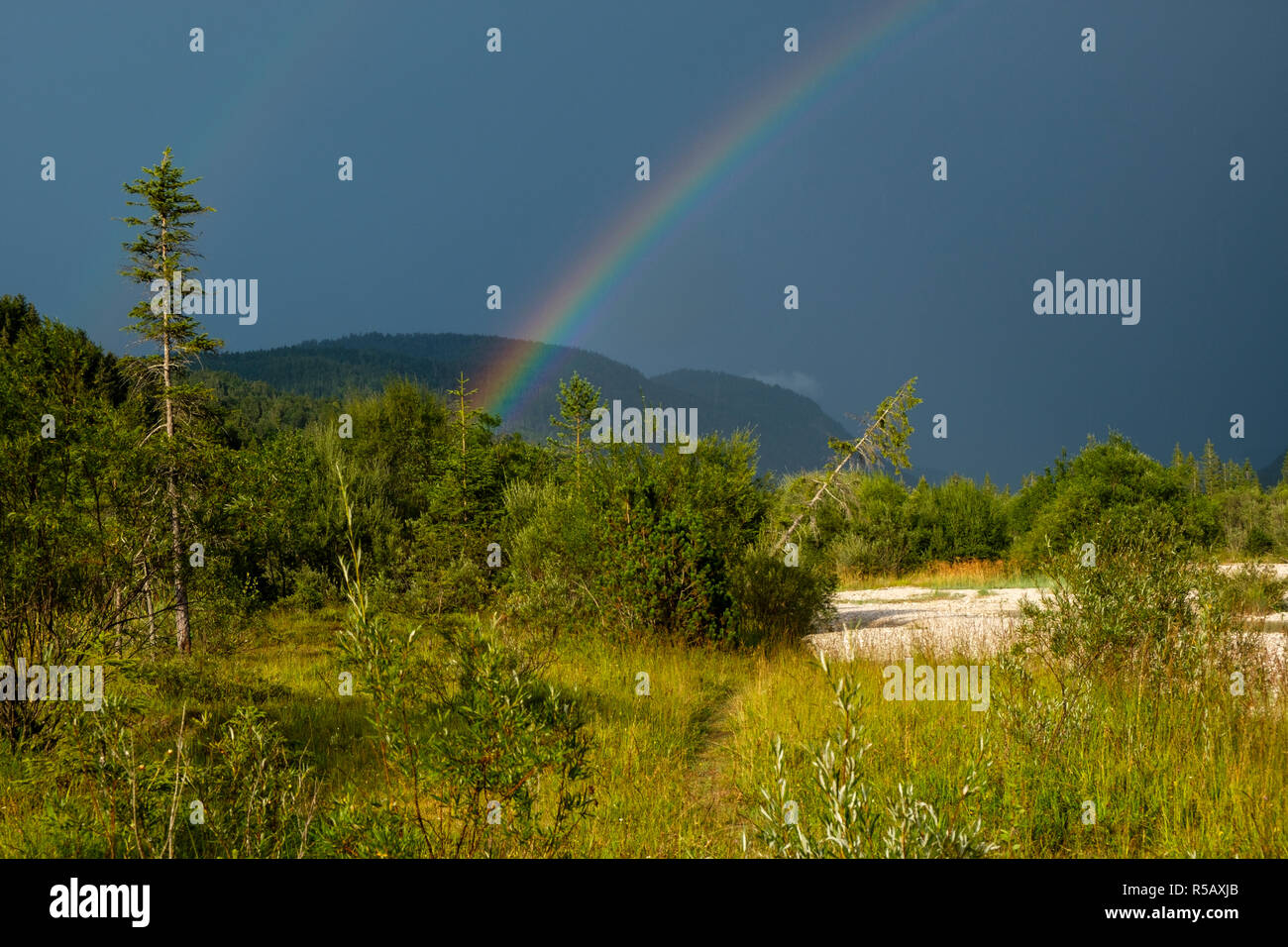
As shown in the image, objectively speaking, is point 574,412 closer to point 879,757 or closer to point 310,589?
point 310,589

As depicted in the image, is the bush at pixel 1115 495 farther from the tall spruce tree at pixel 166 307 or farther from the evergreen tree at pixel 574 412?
the tall spruce tree at pixel 166 307

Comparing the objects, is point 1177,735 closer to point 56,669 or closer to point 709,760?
point 709,760

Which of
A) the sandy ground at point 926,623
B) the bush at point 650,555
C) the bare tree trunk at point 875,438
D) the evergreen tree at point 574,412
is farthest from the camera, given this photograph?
the evergreen tree at point 574,412

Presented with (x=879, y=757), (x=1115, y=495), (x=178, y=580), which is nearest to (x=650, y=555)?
(x=879, y=757)

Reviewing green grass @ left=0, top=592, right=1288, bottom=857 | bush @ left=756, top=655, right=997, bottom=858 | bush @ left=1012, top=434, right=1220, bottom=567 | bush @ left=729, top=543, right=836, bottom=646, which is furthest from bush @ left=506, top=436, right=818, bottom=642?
bush @ left=1012, top=434, right=1220, bottom=567

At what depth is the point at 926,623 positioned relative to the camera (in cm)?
1270

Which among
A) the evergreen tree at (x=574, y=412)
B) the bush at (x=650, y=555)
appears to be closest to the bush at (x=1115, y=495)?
the bush at (x=650, y=555)

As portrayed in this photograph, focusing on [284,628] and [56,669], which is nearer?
[56,669]

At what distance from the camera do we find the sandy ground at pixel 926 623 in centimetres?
923

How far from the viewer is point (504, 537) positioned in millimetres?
18953

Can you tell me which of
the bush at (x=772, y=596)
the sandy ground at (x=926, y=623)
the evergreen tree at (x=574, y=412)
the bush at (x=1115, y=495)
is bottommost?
the sandy ground at (x=926, y=623)

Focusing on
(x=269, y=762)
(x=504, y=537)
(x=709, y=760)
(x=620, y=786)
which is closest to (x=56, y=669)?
(x=269, y=762)

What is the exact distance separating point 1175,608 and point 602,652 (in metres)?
6.36
